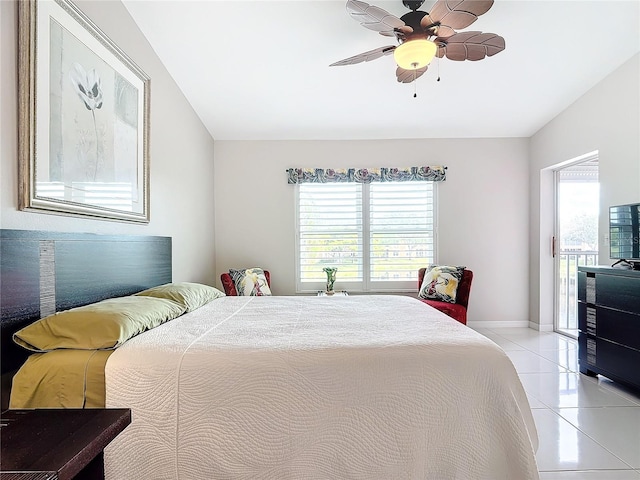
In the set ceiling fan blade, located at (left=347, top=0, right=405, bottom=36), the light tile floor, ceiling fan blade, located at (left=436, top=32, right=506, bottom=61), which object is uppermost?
ceiling fan blade, located at (left=347, top=0, right=405, bottom=36)

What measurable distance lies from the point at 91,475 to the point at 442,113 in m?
4.44

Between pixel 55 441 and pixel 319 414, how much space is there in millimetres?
835

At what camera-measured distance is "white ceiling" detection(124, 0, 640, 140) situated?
9.36ft

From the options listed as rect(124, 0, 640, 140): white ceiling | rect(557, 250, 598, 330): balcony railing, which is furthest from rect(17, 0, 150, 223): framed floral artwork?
rect(557, 250, 598, 330): balcony railing

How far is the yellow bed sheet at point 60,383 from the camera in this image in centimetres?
144

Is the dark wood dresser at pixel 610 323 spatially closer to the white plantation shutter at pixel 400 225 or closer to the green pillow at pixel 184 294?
the white plantation shutter at pixel 400 225

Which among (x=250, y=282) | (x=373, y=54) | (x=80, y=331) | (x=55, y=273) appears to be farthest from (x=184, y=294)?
(x=373, y=54)

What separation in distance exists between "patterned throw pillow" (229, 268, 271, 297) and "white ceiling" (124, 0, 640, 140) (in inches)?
70.2

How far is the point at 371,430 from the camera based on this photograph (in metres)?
1.42

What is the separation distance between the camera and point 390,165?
15.8 ft

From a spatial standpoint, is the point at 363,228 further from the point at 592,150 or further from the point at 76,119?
the point at 76,119

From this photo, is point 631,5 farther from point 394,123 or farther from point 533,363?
point 533,363

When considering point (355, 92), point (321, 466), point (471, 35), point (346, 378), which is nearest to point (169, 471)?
point (321, 466)

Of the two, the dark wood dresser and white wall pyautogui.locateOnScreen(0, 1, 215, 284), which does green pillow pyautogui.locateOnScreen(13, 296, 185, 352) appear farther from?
the dark wood dresser
